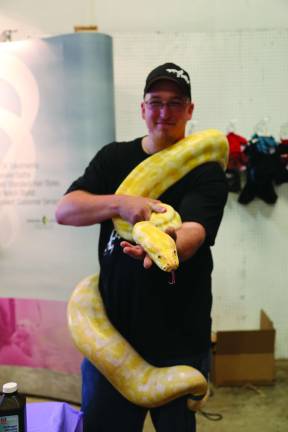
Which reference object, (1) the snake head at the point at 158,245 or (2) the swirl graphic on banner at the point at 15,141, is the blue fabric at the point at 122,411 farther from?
(2) the swirl graphic on banner at the point at 15,141

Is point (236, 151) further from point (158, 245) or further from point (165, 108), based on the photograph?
point (158, 245)

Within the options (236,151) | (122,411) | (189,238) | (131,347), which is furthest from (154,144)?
(236,151)

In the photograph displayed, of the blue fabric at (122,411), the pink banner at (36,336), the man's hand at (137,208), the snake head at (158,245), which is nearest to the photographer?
the snake head at (158,245)

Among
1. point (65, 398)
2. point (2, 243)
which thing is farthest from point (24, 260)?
point (65, 398)

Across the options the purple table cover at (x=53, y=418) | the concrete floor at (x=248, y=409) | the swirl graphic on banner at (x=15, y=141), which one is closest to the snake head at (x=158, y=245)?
the purple table cover at (x=53, y=418)

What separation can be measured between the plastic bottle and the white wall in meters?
→ 2.54

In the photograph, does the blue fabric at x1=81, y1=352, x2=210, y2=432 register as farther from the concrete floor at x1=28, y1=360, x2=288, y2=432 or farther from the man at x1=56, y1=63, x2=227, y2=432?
the concrete floor at x1=28, y1=360, x2=288, y2=432

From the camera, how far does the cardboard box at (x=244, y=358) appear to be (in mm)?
2881

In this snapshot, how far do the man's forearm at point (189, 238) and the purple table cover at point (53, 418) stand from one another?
2.48 ft

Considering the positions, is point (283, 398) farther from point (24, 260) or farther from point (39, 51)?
point (39, 51)

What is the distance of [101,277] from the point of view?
5.05ft

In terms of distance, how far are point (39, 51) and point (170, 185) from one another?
4.81 feet

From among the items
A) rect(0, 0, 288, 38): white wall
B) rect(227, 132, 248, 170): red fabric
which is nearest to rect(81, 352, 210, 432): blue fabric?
rect(227, 132, 248, 170): red fabric

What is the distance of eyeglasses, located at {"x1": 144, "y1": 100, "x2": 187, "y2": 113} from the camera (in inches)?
53.7
